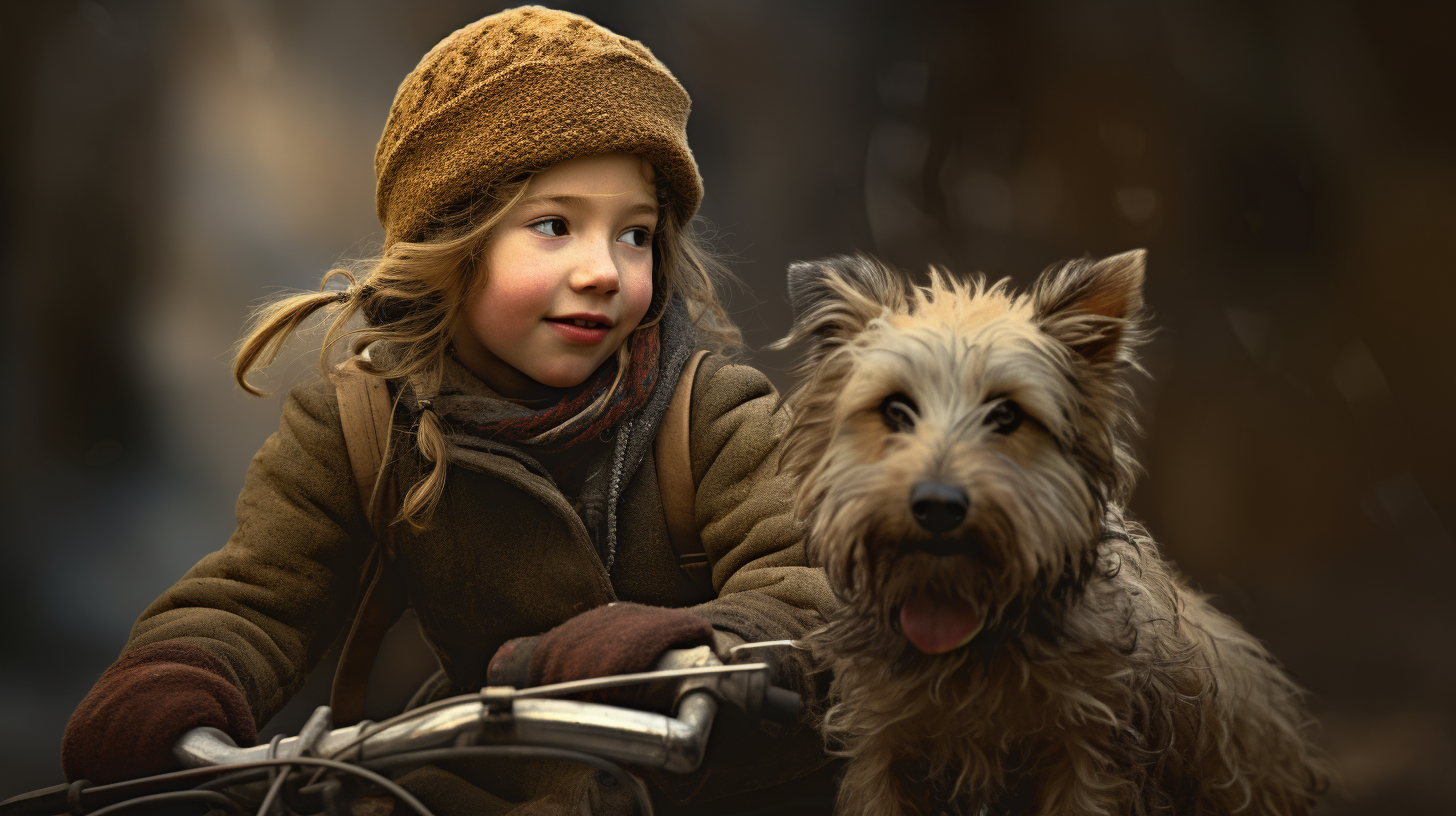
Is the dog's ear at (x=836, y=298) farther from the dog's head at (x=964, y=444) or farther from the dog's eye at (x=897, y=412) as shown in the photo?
the dog's eye at (x=897, y=412)

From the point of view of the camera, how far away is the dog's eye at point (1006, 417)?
3.23ft

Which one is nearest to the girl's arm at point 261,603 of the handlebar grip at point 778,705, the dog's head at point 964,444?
the handlebar grip at point 778,705

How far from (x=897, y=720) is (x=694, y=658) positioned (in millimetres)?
243

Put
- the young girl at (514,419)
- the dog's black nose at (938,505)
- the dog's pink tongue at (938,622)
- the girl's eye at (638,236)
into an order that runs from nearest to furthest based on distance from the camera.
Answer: the dog's black nose at (938,505) → the dog's pink tongue at (938,622) → the young girl at (514,419) → the girl's eye at (638,236)

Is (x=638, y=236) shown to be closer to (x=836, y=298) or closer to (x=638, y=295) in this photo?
(x=638, y=295)

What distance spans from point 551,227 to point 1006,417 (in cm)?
80

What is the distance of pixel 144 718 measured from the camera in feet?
3.63

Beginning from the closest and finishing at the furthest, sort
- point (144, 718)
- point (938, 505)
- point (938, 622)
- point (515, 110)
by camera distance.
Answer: point (938, 505), point (938, 622), point (144, 718), point (515, 110)

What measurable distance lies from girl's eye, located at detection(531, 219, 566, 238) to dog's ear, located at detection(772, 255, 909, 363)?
46 cm

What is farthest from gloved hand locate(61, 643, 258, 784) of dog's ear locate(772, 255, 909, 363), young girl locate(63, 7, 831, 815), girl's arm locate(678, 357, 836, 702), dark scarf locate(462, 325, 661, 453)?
dog's ear locate(772, 255, 909, 363)

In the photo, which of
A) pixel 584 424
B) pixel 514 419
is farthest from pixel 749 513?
pixel 514 419

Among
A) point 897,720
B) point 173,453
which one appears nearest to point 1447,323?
point 897,720

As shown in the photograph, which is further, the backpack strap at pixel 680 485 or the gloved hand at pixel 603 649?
the backpack strap at pixel 680 485

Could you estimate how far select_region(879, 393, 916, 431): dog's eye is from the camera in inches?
39.6
